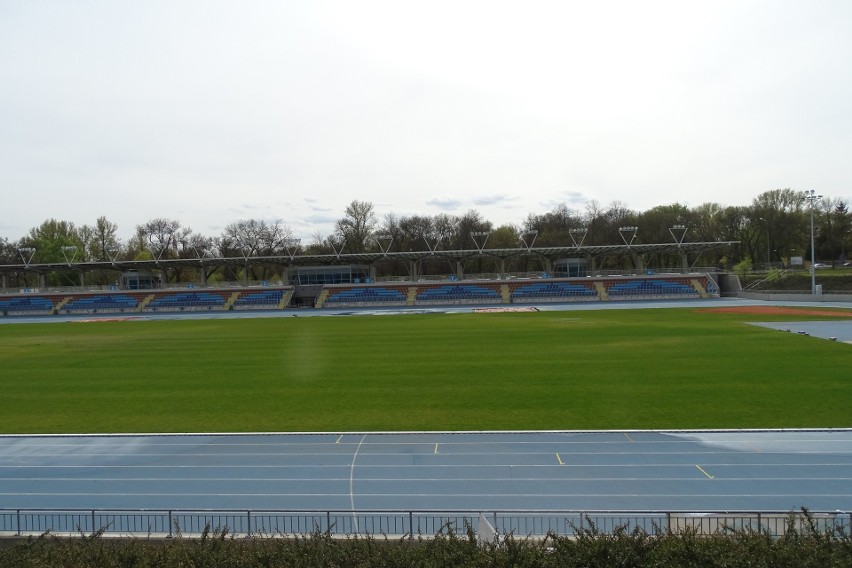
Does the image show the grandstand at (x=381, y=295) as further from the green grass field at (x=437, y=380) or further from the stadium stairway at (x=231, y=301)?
the green grass field at (x=437, y=380)

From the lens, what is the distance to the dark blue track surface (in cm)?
1157

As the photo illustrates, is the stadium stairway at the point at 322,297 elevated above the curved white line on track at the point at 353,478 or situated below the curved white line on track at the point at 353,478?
above

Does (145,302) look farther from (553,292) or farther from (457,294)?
(553,292)

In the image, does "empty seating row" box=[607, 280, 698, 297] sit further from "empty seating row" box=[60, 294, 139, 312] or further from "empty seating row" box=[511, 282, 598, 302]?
"empty seating row" box=[60, 294, 139, 312]

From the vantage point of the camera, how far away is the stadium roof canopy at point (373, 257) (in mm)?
65188

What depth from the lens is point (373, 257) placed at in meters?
68.2

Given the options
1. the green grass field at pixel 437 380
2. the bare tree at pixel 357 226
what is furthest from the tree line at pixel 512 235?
the green grass field at pixel 437 380

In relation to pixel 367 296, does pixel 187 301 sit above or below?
above

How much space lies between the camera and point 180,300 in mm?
69750

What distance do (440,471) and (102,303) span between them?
6964 cm

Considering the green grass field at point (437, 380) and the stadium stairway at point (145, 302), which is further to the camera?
the stadium stairway at point (145, 302)

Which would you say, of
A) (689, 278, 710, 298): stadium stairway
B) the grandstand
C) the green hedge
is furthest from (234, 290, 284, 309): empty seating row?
the green hedge

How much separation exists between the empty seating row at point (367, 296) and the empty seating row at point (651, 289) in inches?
990

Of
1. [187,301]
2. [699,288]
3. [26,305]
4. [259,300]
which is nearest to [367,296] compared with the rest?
[259,300]
